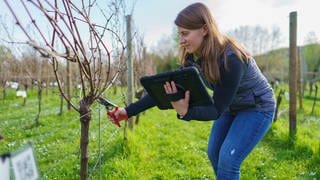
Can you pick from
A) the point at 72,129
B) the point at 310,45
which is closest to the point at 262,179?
the point at 72,129

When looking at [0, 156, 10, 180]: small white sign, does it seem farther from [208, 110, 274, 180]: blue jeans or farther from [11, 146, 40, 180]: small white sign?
[208, 110, 274, 180]: blue jeans

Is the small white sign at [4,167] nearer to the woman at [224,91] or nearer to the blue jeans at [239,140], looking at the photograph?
the woman at [224,91]

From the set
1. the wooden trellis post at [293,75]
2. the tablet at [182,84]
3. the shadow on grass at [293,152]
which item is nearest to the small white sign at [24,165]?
the tablet at [182,84]

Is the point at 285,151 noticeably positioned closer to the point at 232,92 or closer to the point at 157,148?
the point at 157,148

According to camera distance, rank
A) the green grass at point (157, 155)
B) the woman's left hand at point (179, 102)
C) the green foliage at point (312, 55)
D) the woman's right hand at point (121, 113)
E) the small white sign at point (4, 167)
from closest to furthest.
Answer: the small white sign at point (4, 167) < the woman's left hand at point (179, 102) < the woman's right hand at point (121, 113) < the green grass at point (157, 155) < the green foliage at point (312, 55)

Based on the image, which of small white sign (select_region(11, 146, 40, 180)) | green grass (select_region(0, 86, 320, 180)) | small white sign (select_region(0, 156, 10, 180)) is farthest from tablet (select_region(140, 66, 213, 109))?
green grass (select_region(0, 86, 320, 180))

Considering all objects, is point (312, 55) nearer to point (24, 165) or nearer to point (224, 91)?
point (224, 91)

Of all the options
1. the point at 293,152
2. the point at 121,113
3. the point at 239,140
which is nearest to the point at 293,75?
the point at 293,152

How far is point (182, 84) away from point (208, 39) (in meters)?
0.41

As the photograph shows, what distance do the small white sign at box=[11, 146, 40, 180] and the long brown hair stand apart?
1358 mm

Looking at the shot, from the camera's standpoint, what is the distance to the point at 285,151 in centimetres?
627

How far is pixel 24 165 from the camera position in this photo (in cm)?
176

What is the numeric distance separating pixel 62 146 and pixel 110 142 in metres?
1.03

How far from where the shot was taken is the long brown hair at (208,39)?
2678 mm
